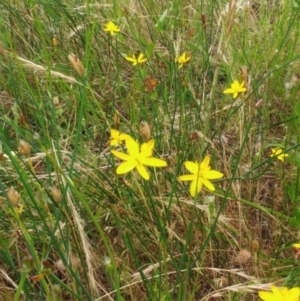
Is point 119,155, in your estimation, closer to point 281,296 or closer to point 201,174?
point 201,174

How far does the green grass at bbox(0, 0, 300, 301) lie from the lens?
0.82m

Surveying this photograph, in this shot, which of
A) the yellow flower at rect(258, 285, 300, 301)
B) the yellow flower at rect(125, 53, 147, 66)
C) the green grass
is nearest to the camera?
the yellow flower at rect(258, 285, 300, 301)

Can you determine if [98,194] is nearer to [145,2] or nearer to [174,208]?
[174,208]

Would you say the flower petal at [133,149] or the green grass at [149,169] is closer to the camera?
the flower petal at [133,149]

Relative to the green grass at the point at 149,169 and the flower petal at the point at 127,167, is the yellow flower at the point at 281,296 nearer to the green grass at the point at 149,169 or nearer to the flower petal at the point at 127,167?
the green grass at the point at 149,169

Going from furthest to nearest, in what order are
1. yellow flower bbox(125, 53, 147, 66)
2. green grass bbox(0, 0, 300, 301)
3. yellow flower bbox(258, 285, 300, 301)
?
yellow flower bbox(125, 53, 147, 66) → green grass bbox(0, 0, 300, 301) → yellow flower bbox(258, 285, 300, 301)

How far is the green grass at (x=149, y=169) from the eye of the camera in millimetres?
818

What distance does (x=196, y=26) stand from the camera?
6.06 ft

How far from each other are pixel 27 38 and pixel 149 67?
493 millimetres

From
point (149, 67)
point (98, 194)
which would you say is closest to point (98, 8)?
point (149, 67)

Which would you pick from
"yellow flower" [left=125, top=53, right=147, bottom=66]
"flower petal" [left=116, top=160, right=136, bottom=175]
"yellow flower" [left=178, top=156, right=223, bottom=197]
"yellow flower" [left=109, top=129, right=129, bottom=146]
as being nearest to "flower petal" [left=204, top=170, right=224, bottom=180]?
"yellow flower" [left=178, top=156, right=223, bottom=197]

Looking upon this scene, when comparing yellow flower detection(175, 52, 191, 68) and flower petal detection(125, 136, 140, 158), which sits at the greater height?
flower petal detection(125, 136, 140, 158)

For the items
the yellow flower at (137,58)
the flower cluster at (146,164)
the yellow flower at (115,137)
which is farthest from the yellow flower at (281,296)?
the yellow flower at (137,58)

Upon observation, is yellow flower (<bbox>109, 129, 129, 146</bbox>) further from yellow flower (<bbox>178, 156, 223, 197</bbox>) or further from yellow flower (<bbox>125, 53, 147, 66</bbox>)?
Result: yellow flower (<bbox>125, 53, 147, 66</bbox>)
